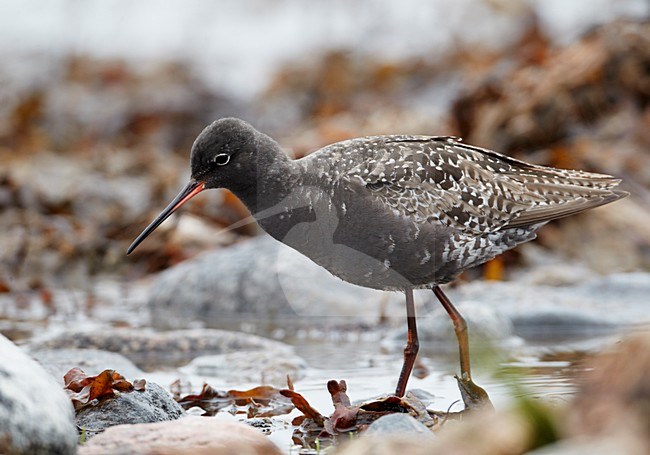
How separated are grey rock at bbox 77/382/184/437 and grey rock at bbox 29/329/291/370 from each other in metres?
2.01

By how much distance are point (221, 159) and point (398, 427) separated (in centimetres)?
205

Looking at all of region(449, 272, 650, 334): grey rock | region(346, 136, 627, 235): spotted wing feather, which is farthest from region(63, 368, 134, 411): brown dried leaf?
region(449, 272, 650, 334): grey rock

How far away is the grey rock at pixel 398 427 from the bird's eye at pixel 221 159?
194cm

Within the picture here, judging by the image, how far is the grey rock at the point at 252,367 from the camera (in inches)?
250

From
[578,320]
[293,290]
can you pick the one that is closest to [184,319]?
[293,290]

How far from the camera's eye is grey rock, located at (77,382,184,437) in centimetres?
480

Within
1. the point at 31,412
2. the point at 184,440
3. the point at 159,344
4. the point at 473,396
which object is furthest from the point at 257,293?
the point at 31,412

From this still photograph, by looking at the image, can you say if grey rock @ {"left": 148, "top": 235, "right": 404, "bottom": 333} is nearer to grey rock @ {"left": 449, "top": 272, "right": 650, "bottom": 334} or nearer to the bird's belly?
grey rock @ {"left": 449, "top": 272, "right": 650, "bottom": 334}

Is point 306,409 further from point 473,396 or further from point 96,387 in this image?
point 96,387

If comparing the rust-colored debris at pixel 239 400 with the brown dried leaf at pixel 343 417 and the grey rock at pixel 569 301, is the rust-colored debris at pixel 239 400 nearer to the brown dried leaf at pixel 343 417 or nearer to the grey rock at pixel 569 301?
the brown dried leaf at pixel 343 417

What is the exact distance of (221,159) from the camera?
17.8 ft

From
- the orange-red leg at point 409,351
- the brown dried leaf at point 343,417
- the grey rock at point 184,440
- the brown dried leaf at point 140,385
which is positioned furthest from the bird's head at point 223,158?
the grey rock at point 184,440

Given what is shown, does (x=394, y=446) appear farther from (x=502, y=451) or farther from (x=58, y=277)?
(x=58, y=277)

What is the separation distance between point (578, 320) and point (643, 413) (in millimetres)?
5119
